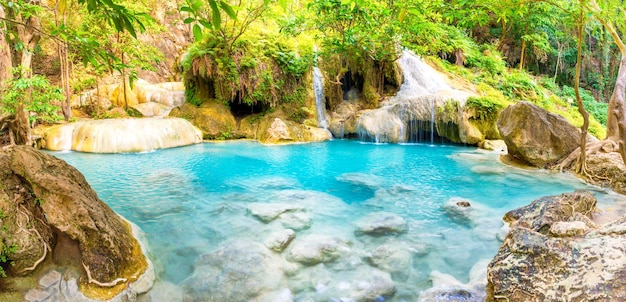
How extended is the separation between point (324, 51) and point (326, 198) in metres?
7.22

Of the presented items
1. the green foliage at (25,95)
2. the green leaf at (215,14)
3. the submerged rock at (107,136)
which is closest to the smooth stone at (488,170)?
the green leaf at (215,14)

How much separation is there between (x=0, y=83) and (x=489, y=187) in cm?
948

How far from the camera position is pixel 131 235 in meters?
3.14

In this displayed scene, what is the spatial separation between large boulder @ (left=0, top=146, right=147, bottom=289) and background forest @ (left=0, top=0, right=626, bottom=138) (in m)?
2.43

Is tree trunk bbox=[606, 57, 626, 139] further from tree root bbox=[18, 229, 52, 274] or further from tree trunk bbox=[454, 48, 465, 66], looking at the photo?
tree trunk bbox=[454, 48, 465, 66]

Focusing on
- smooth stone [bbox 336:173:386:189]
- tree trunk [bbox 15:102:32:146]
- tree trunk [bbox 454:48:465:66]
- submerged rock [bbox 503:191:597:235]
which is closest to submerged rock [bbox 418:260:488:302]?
submerged rock [bbox 503:191:597:235]

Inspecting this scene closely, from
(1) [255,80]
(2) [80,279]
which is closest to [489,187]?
(2) [80,279]

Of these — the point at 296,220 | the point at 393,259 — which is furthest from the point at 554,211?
the point at 296,220

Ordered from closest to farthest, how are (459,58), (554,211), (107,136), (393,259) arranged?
(393,259) → (554,211) → (107,136) → (459,58)

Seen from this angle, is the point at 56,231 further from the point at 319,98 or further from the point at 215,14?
the point at 319,98

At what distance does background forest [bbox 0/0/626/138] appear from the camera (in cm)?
665

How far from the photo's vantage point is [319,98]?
42.7 feet

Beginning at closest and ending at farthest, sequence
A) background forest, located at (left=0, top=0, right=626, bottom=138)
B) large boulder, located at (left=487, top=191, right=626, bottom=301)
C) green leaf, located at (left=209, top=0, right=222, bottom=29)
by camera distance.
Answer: green leaf, located at (left=209, top=0, right=222, bottom=29), large boulder, located at (left=487, top=191, right=626, bottom=301), background forest, located at (left=0, top=0, right=626, bottom=138)

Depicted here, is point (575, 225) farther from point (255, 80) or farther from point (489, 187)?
point (255, 80)
